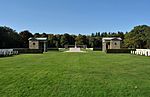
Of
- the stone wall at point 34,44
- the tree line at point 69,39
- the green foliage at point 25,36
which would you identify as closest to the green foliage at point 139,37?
the tree line at point 69,39

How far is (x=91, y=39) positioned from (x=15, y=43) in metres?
39.5

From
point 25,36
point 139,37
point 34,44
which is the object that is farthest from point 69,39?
Answer: point 34,44

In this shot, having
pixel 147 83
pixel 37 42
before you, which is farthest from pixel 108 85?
pixel 37 42

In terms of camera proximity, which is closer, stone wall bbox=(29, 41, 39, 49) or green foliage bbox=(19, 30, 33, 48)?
stone wall bbox=(29, 41, 39, 49)

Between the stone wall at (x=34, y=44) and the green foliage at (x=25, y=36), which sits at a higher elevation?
the green foliage at (x=25, y=36)

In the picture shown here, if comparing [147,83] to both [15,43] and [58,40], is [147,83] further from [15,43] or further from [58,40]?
[58,40]

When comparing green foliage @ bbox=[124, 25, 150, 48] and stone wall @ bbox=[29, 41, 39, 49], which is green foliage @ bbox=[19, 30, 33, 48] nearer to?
stone wall @ bbox=[29, 41, 39, 49]

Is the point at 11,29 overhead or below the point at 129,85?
overhead

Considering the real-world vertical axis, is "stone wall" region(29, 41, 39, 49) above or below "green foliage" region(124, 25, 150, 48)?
below

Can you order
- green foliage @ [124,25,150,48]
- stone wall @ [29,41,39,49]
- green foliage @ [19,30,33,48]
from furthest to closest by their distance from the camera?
green foliage @ [19,30,33,48]
green foliage @ [124,25,150,48]
stone wall @ [29,41,39,49]

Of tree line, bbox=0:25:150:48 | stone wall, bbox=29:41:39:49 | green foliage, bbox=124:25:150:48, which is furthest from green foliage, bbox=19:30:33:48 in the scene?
green foliage, bbox=124:25:150:48

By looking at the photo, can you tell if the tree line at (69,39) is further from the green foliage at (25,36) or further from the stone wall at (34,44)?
the stone wall at (34,44)

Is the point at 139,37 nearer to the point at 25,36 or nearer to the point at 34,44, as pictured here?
the point at 34,44

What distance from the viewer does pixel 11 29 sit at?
84000mm
